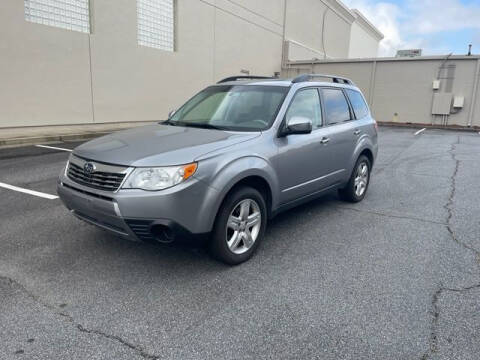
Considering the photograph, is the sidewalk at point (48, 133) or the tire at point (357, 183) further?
the sidewalk at point (48, 133)

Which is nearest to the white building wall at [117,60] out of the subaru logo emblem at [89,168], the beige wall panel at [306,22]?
the beige wall panel at [306,22]

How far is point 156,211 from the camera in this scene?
10.4 feet

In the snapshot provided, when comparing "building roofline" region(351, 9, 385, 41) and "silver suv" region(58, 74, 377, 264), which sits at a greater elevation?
"building roofline" region(351, 9, 385, 41)

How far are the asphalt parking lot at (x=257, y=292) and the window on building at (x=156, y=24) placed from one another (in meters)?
11.0

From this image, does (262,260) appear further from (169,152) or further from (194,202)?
(169,152)

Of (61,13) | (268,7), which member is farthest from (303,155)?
(268,7)

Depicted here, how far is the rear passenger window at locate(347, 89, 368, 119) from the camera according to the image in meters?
5.97

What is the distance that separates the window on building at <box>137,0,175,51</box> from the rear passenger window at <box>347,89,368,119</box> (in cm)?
1071

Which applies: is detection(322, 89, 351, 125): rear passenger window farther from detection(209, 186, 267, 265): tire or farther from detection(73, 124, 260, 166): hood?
detection(209, 186, 267, 265): tire

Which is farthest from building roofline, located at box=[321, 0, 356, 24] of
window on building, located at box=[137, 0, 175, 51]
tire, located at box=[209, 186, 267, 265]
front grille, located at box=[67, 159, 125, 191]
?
→ front grille, located at box=[67, 159, 125, 191]

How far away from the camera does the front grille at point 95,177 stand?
329 cm

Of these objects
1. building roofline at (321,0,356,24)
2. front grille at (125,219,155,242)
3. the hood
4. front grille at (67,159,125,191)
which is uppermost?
building roofline at (321,0,356,24)

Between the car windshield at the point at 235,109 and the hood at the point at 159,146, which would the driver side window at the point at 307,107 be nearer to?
the car windshield at the point at 235,109

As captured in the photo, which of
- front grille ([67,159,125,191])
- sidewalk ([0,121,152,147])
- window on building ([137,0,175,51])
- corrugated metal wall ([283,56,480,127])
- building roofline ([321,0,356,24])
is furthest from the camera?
building roofline ([321,0,356,24])
